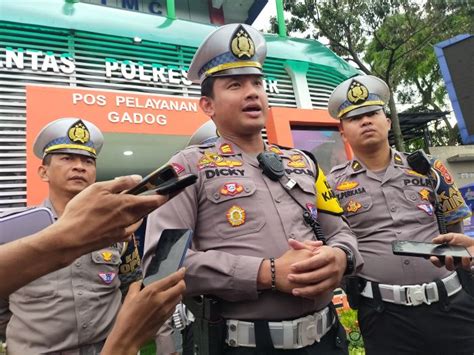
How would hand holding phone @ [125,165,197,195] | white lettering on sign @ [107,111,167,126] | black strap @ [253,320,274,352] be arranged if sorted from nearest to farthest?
hand holding phone @ [125,165,197,195], black strap @ [253,320,274,352], white lettering on sign @ [107,111,167,126]

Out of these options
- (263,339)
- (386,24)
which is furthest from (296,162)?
(386,24)

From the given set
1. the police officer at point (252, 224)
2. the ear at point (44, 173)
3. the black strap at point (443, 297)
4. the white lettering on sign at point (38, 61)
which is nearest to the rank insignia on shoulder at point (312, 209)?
the police officer at point (252, 224)

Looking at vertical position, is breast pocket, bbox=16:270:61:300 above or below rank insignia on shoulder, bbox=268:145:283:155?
below

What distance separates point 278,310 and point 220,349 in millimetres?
253

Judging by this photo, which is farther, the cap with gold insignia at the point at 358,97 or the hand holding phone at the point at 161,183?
the cap with gold insignia at the point at 358,97

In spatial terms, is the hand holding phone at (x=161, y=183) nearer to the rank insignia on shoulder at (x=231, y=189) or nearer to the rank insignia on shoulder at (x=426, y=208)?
the rank insignia on shoulder at (x=231, y=189)

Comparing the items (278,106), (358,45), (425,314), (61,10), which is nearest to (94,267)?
(425,314)

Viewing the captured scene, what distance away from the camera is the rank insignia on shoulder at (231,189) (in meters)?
1.54

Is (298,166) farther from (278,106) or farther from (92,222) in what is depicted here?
(278,106)

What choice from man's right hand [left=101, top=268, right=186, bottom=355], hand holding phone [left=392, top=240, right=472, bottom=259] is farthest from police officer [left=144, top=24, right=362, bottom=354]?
man's right hand [left=101, top=268, right=186, bottom=355]

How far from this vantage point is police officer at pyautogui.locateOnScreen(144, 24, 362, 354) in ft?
4.44

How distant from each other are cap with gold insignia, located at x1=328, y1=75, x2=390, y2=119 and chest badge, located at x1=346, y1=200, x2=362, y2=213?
1.77 feet

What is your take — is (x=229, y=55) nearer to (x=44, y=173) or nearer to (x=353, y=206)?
(x=353, y=206)

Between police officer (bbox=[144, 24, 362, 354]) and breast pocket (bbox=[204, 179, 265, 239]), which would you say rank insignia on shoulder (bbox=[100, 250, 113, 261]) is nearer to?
police officer (bbox=[144, 24, 362, 354])
